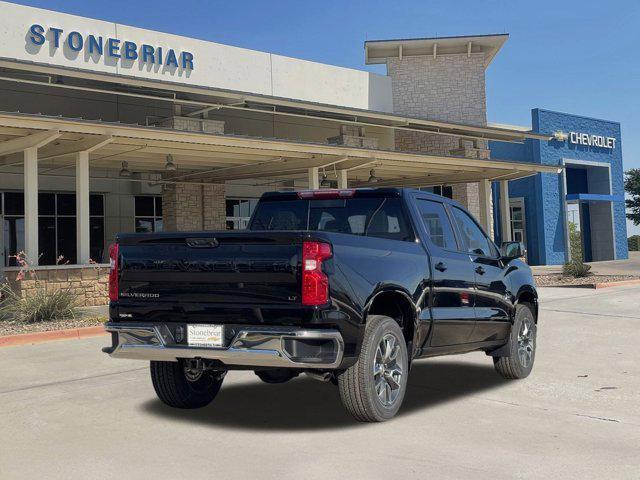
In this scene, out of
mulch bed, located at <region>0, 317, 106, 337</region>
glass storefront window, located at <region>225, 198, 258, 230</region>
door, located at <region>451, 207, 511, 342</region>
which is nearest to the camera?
door, located at <region>451, 207, 511, 342</region>

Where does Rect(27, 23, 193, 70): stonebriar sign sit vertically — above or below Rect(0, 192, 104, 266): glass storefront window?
above

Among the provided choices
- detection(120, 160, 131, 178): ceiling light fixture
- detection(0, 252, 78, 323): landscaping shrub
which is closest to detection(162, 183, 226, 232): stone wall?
detection(120, 160, 131, 178): ceiling light fixture

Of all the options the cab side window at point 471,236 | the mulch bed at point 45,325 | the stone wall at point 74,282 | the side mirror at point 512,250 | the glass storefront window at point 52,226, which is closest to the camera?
the cab side window at point 471,236

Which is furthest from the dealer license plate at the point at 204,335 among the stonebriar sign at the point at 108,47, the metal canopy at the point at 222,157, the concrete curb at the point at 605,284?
the stonebriar sign at the point at 108,47

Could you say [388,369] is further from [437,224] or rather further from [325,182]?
[325,182]

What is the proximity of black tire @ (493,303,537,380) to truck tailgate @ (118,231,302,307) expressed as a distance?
3.40 metres

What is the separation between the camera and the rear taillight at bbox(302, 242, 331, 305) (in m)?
5.30

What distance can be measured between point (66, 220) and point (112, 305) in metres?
20.9

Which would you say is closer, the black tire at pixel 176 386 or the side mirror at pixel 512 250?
the black tire at pixel 176 386

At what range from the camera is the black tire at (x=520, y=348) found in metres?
7.82

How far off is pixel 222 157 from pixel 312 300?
17.0 meters

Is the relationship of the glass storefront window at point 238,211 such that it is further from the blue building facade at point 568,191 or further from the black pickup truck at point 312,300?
the black pickup truck at point 312,300

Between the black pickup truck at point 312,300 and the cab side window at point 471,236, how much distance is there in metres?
0.21

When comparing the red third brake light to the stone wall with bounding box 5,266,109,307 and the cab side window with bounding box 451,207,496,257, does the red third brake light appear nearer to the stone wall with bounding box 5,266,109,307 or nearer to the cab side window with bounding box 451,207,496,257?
the cab side window with bounding box 451,207,496,257
